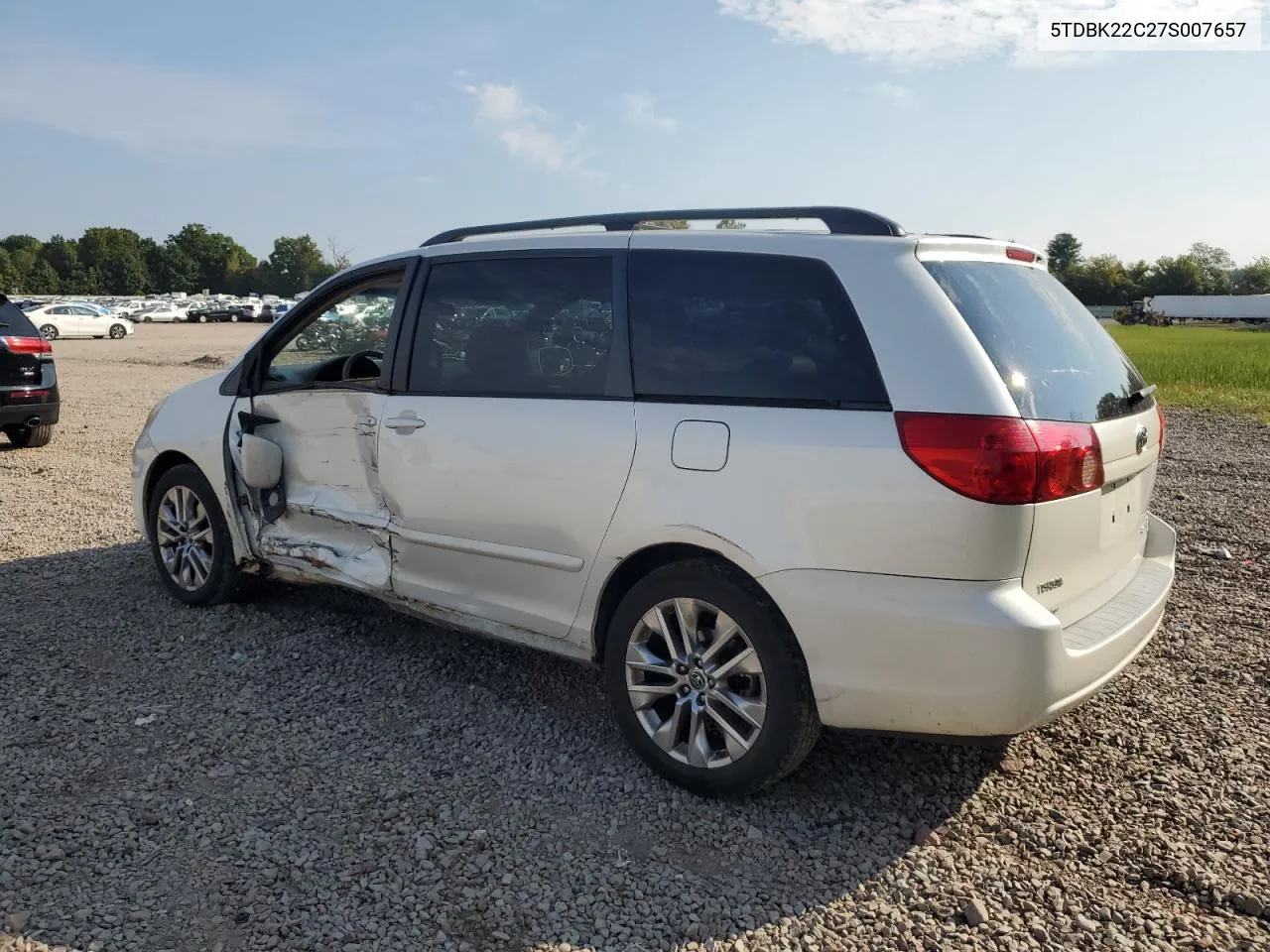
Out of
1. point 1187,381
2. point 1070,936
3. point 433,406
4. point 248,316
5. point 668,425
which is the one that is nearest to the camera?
point 1070,936

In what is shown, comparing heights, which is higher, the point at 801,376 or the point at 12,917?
the point at 801,376

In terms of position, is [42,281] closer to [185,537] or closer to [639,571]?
[185,537]

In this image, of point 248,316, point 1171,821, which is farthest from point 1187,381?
point 248,316

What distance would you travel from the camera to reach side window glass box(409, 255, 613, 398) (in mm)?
3652

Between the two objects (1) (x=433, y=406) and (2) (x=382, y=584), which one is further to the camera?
(2) (x=382, y=584)

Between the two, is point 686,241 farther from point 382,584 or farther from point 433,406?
point 382,584

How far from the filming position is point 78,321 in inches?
1679

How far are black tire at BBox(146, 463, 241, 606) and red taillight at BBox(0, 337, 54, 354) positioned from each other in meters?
5.98

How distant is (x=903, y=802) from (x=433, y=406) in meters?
2.33

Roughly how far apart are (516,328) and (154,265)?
147125 millimetres

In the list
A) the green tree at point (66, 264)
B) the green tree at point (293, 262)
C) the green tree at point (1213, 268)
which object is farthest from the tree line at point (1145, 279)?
the green tree at point (66, 264)

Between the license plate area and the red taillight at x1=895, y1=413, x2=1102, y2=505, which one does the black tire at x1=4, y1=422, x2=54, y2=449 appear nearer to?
the red taillight at x1=895, y1=413, x2=1102, y2=505

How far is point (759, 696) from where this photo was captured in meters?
3.20

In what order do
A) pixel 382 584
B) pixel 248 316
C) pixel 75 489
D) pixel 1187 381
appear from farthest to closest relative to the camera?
pixel 248 316
pixel 1187 381
pixel 75 489
pixel 382 584
